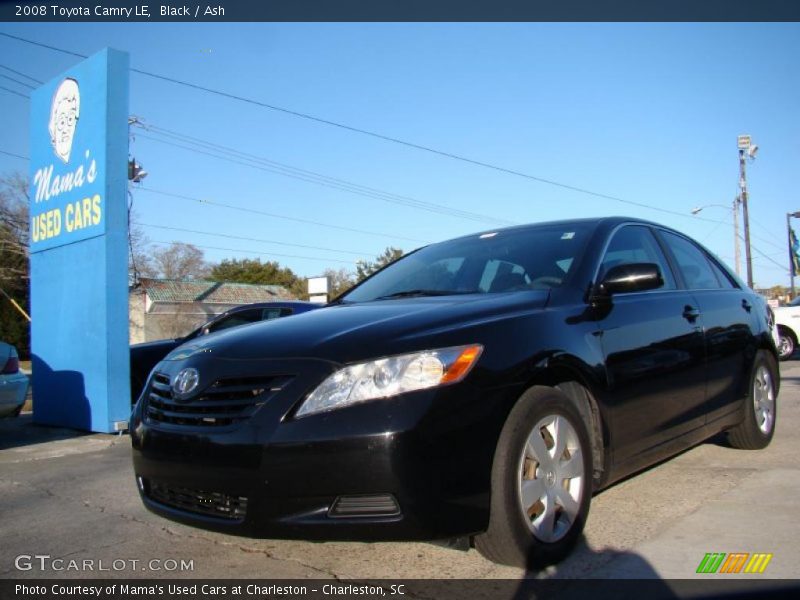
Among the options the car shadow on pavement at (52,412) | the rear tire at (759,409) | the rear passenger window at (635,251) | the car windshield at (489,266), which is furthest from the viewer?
the car shadow on pavement at (52,412)

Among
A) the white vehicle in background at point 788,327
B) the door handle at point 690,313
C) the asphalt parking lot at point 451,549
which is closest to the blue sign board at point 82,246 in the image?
the asphalt parking lot at point 451,549

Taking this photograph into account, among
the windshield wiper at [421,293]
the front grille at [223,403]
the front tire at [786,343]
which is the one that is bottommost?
the front tire at [786,343]

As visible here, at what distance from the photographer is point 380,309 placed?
3.35 meters

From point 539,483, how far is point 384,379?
828 mm

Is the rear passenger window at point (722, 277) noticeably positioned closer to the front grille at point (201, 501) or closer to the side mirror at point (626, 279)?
the side mirror at point (626, 279)

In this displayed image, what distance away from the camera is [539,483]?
2855mm

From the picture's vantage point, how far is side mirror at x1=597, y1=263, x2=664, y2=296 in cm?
347

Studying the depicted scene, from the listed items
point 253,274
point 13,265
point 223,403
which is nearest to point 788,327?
point 223,403

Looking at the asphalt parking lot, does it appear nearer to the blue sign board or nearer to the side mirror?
the side mirror

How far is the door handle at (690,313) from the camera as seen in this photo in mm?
4152

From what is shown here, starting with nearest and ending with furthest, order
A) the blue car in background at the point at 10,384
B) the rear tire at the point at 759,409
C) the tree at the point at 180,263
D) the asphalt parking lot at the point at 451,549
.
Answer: the asphalt parking lot at the point at 451,549
the rear tire at the point at 759,409
the blue car in background at the point at 10,384
the tree at the point at 180,263

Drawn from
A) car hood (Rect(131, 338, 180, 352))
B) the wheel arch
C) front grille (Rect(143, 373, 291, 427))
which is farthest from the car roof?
car hood (Rect(131, 338, 180, 352))

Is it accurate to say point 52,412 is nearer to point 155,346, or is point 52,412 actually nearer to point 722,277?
point 155,346

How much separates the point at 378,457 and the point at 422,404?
0.80ft
